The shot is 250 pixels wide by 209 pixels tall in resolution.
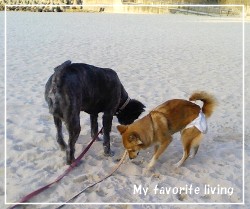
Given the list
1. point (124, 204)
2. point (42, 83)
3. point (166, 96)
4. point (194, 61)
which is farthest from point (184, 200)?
point (194, 61)

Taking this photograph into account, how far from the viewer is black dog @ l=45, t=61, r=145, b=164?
4369 millimetres

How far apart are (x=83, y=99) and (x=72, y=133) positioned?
47cm

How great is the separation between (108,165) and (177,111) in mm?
1198

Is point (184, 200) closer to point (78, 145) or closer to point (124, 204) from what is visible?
point (124, 204)

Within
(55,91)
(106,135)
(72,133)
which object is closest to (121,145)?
(106,135)

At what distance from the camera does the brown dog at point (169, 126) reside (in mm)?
4648

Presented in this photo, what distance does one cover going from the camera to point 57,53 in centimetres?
1336

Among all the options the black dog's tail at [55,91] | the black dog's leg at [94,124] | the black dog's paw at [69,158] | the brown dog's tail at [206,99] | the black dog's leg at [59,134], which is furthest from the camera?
the black dog's leg at [94,124]

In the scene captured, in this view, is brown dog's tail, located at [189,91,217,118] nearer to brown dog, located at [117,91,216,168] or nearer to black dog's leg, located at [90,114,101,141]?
brown dog, located at [117,91,216,168]

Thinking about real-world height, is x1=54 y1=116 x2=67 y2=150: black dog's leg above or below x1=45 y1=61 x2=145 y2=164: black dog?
below

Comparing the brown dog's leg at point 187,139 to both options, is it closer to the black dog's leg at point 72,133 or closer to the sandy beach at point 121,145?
the sandy beach at point 121,145

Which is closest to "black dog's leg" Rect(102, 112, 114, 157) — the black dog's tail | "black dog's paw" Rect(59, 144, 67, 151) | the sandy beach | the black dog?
the black dog

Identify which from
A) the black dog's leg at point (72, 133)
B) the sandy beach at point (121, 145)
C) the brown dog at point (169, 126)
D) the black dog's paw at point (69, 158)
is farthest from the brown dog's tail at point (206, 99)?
the black dog's paw at point (69, 158)

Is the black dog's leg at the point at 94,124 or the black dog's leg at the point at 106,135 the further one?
the black dog's leg at the point at 94,124
